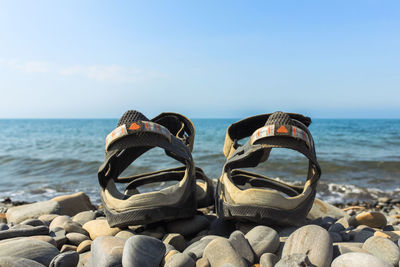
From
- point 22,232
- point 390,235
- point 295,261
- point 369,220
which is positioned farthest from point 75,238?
point 369,220

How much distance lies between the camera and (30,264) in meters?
1.63

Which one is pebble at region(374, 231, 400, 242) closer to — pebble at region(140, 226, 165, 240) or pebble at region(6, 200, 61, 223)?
pebble at region(140, 226, 165, 240)

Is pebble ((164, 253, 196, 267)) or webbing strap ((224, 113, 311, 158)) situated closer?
pebble ((164, 253, 196, 267))

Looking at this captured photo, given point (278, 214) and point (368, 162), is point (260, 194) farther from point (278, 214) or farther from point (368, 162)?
point (368, 162)

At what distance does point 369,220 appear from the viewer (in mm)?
2877

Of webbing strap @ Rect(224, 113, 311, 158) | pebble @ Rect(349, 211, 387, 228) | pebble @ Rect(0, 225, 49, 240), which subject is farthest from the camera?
webbing strap @ Rect(224, 113, 311, 158)

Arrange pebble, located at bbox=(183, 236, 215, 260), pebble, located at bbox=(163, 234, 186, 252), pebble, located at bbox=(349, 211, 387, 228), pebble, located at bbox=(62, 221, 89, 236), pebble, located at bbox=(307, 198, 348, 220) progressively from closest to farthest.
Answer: pebble, located at bbox=(183, 236, 215, 260)
pebble, located at bbox=(163, 234, 186, 252)
pebble, located at bbox=(62, 221, 89, 236)
pebble, located at bbox=(349, 211, 387, 228)
pebble, located at bbox=(307, 198, 348, 220)

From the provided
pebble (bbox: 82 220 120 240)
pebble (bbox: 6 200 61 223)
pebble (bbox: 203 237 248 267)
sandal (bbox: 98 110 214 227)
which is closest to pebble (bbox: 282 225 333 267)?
pebble (bbox: 203 237 248 267)

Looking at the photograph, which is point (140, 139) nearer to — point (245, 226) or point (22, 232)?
point (245, 226)

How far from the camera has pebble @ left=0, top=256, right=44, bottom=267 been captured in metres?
1.58

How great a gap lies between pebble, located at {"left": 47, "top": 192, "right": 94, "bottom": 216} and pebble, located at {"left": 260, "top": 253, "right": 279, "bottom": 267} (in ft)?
9.89

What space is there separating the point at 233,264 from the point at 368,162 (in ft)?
29.9

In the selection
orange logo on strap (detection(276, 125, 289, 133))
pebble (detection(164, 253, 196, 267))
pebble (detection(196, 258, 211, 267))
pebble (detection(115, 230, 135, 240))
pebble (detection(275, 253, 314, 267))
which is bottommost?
pebble (detection(115, 230, 135, 240))

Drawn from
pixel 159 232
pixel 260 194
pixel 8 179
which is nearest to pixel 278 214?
pixel 260 194
